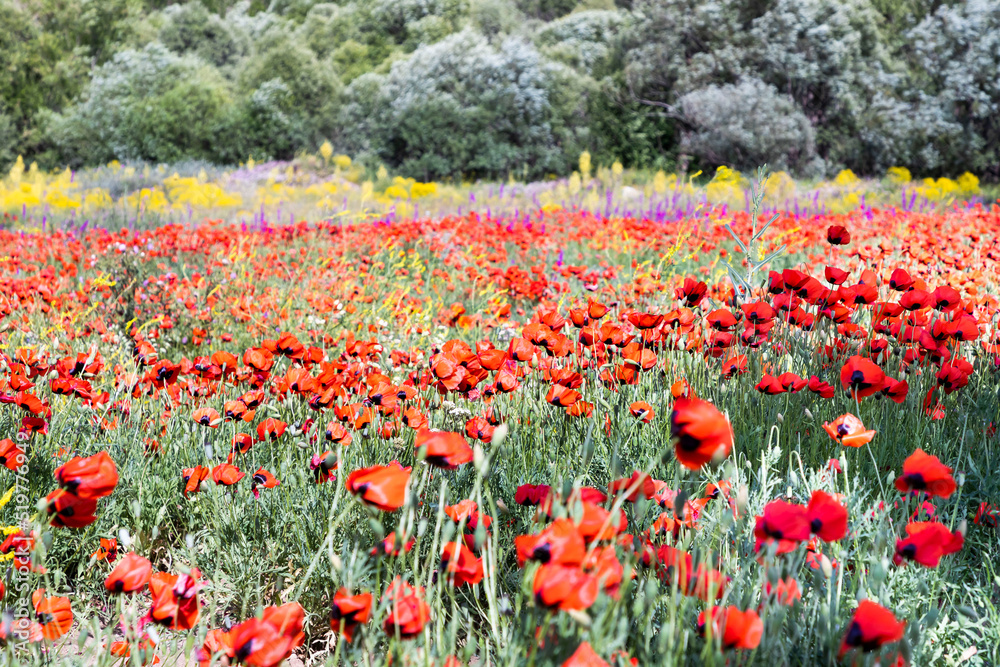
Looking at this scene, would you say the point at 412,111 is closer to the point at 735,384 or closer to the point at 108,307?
the point at 108,307

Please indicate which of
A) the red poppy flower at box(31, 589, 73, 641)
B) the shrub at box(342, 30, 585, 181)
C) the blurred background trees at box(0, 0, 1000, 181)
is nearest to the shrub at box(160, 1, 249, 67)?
the blurred background trees at box(0, 0, 1000, 181)

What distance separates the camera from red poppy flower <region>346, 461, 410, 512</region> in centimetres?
89

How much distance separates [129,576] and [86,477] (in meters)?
0.16

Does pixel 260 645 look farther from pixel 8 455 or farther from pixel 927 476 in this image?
pixel 927 476

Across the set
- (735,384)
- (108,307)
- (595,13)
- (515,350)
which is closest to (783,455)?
(735,384)

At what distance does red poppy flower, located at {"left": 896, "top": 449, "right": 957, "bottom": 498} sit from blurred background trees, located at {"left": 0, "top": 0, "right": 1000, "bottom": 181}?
16.0m

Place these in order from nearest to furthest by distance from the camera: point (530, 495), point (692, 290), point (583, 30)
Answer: point (530, 495) → point (692, 290) → point (583, 30)

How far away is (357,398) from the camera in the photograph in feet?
6.79

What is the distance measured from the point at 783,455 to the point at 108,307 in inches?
139

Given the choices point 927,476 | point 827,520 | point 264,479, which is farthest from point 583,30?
point 827,520

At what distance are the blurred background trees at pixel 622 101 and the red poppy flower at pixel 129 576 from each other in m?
16.5

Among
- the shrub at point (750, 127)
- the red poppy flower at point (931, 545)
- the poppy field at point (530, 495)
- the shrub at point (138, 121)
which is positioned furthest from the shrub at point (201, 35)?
the red poppy flower at point (931, 545)

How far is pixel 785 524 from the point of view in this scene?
89 cm

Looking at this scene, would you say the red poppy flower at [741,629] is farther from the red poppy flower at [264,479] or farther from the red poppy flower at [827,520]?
the red poppy flower at [264,479]
